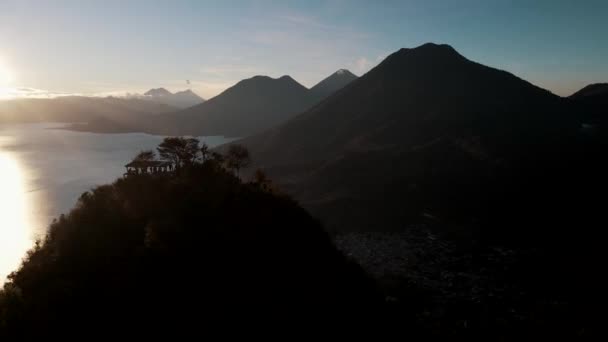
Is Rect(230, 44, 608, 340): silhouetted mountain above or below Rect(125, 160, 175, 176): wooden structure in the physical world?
below

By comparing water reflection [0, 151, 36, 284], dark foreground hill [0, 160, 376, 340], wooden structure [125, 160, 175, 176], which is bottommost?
water reflection [0, 151, 36, 284]

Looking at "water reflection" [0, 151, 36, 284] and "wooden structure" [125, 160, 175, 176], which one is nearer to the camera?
"wooden structure" [125, 160, 175, 176]

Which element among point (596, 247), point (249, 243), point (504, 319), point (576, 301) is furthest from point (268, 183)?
point (596, 247)

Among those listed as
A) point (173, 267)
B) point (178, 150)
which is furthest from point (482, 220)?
point (173, 267)

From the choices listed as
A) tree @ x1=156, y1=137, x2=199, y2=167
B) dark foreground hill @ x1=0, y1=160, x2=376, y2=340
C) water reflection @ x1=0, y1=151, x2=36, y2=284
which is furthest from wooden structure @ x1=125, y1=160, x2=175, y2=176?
water reflection @ x1=0, y1=151, x2=36, y2=284

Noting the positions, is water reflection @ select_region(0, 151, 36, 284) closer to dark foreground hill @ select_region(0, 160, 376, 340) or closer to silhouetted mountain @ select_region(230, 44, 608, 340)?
dark foreground hill @ select_region(0, 160, 376, 340)

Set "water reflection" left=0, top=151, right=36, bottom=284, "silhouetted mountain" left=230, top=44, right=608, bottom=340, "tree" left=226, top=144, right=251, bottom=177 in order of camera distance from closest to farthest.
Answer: "tree" left=226, top=144, right=251, bottom=177 < "silhouetted mountain" left=230, top=44, right=608, bottom=340 < "water reflection" left=0, top=151, right=36, bottom=284
